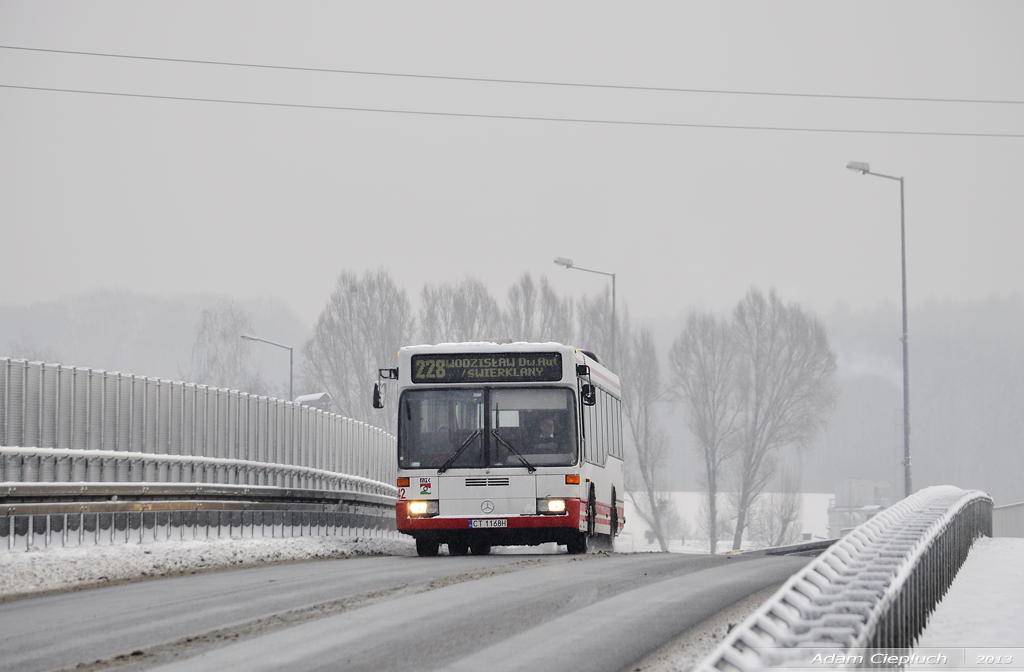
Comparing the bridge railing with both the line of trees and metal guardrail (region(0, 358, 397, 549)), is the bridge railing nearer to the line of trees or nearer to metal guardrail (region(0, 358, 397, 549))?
metal guardrail (region(0, 358, 397, 549))

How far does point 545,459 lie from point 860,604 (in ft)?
47.3

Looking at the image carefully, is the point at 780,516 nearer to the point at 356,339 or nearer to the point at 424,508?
the point at 356,339

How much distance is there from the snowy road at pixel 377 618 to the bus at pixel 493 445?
432cm

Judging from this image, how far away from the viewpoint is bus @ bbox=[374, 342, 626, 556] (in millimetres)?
20922

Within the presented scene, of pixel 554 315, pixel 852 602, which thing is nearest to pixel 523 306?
pixel 554 315

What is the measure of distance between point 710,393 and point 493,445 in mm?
62446

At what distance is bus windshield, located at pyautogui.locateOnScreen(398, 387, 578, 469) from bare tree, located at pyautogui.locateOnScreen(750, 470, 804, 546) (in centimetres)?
6544

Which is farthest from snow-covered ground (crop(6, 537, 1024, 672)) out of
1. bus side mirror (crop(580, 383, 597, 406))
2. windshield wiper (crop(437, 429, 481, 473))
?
bus side mirror (crop(580, 383, 597, 406))

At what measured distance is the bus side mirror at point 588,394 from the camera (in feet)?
70.9

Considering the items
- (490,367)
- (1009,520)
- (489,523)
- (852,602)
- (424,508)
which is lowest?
(1009,520)

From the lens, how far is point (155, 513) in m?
18.6

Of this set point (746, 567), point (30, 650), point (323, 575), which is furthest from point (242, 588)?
point (746, 567)

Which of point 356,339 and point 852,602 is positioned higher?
point 356,339

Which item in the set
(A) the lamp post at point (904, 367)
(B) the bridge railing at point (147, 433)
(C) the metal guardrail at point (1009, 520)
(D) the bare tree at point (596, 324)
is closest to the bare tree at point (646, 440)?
(D) the bare tree at point (596, 324)
